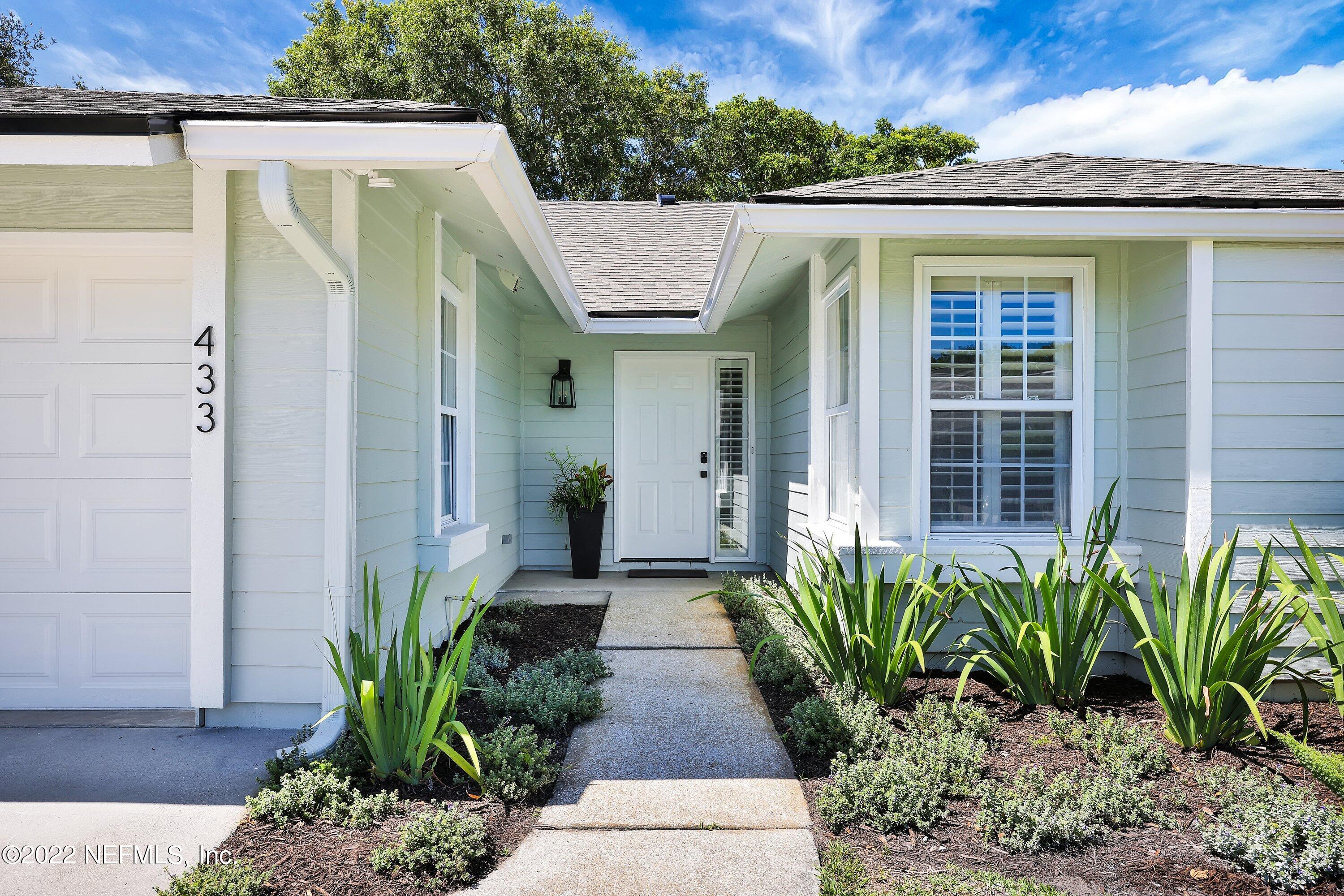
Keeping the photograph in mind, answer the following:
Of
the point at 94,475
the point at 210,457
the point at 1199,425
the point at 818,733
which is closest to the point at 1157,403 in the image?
the point at 1199,425

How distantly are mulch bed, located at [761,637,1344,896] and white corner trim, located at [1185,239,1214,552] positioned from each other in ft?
2.73

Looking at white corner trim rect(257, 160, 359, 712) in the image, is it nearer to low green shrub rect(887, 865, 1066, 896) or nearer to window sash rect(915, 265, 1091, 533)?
low green shrub rect(887, 865, 1066, 896)

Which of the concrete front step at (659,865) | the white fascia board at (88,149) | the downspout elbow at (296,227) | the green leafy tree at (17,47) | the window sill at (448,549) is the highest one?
the green leafy tree at (17,47)

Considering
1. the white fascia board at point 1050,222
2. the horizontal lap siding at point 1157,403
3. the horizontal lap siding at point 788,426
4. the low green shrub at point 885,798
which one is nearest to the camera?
the low green shrub at point 885,798

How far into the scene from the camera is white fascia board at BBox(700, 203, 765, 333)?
356 cm

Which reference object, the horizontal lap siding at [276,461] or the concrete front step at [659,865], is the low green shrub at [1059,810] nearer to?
the concrete front step at [659,865]

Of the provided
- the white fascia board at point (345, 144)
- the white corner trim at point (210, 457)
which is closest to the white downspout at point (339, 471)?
the white corner trim at point (210, 457)

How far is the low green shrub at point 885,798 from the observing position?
2260 millimetres

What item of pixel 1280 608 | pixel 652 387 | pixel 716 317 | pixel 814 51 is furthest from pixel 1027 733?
pixel 814 51

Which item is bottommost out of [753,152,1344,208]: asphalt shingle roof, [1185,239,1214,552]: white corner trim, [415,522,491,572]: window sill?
[415,522,491,572]: window sill

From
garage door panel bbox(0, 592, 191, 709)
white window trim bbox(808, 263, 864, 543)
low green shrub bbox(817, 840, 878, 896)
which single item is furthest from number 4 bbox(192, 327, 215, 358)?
white window trim bbox(808, 263, 864, 543)

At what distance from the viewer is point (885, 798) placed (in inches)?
91.3

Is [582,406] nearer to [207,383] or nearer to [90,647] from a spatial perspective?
[207,383]

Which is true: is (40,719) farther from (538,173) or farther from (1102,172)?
(538,173)
